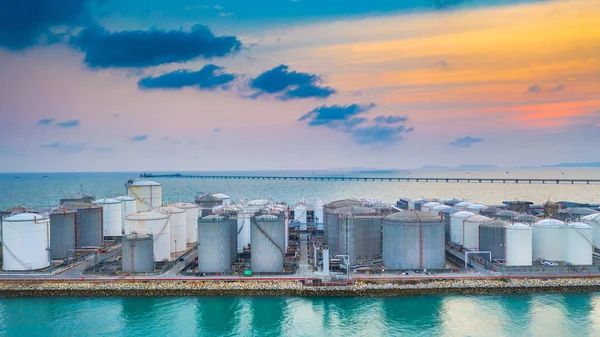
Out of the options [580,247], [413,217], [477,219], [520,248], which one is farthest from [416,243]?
[580,247]

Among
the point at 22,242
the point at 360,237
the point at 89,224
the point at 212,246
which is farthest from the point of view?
the point at 89,224

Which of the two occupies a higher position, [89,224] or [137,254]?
[89,224]

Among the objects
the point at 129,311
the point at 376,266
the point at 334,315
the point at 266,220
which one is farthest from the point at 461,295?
the point at 129,311

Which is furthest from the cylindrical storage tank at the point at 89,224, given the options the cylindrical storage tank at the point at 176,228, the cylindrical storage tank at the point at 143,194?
the cylindrical storage tank at the point at 143,194

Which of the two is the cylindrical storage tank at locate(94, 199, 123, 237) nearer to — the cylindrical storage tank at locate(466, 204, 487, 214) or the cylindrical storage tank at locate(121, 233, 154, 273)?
the cylindrical storage tank at locate(121, 233, 154, 273)

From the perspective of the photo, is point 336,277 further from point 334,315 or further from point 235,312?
point 235,312

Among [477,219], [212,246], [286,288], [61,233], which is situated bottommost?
[286,288]

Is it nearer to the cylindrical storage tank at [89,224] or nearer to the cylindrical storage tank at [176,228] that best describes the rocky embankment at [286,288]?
the cylindrical storage tank at [176,228]

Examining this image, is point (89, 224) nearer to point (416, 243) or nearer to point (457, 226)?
point (416, 243)
